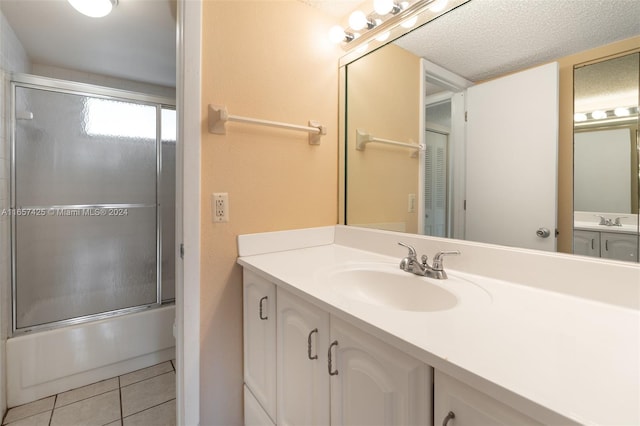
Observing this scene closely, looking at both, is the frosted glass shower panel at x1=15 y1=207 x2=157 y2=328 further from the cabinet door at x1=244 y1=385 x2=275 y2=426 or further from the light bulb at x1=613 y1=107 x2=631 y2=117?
the light bulb at x1=613 y1=107 x2=631 y2=117

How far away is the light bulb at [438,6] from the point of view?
1136mm

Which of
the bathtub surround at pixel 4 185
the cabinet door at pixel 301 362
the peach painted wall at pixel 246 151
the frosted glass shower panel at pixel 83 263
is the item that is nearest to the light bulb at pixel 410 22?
the peach painted wall at pixel 246 151

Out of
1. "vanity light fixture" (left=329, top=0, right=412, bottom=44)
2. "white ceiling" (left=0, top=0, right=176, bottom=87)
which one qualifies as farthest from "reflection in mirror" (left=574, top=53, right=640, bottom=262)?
"white ceiling" (left=0, top=0, right=176, bottom=87)

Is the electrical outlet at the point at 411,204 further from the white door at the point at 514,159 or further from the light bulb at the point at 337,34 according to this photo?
the light bulb at the point at 337,34

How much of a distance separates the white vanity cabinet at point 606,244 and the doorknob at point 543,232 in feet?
0.21

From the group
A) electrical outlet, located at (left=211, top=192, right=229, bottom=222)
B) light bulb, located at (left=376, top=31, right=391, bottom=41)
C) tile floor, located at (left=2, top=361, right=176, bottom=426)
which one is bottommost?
tile floor, located at (left=2, top=361, right=176, bottom=426)

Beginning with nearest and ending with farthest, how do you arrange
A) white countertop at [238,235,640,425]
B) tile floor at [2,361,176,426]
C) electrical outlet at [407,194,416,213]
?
white countertop at [238,235,640,425], electrical outlet at [407,194,416,213], tile floor at [2,361,176,426]

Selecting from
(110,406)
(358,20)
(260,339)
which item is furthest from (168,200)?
(358,20)

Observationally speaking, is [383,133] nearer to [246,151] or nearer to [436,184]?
[436,184]

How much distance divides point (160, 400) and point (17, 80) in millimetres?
2020

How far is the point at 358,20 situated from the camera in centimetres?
139

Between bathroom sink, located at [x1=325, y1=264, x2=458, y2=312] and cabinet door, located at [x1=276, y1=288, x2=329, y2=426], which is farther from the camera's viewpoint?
bathroom sink, located at [x1=325, y1=264, x2=458, y2=312]

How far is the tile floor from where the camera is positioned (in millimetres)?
1452

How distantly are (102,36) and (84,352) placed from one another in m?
2.01
